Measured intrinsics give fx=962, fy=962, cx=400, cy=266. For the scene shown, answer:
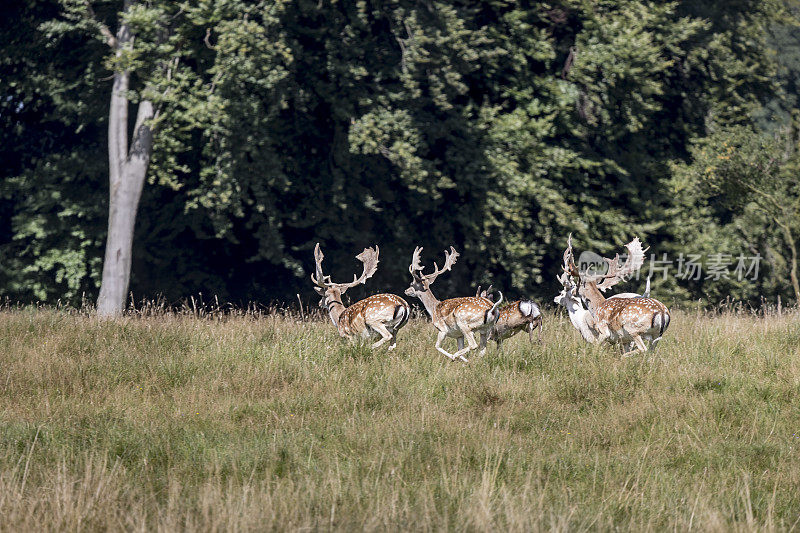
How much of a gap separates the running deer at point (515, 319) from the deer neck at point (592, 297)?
2.23 ft

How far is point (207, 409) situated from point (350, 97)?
38.0 ft

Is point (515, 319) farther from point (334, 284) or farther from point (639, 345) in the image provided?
point (334, 284)

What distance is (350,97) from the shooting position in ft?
63.1

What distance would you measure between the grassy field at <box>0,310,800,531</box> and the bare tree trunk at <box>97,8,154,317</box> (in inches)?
219

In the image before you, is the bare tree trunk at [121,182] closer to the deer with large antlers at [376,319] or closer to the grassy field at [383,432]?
the grassy field at [383,432]

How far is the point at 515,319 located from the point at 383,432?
3541 millimetres

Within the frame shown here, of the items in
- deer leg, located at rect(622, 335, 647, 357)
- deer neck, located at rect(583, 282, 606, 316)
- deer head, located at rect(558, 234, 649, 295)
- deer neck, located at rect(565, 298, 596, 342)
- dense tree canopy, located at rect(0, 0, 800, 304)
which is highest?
dense tree canopy, located at rect(0, 0, 800, 304)

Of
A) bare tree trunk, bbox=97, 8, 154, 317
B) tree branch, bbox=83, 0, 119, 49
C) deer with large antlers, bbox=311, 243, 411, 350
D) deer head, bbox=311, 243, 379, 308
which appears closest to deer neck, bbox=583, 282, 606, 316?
deer with large antlers, bbox=311, 243, 411, 350

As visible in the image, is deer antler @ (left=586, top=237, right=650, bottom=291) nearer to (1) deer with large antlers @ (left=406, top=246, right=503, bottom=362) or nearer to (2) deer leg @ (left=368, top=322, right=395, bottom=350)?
(1) deer with large antlers @ (left=406, top=246, right=503, bottom=362)

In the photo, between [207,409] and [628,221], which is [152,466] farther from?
[628,221]

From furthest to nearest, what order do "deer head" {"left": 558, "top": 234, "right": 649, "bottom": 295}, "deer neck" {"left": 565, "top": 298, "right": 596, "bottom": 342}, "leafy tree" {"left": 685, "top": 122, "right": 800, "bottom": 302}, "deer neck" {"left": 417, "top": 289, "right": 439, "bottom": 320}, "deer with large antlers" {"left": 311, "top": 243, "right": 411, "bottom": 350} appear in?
1. "leafy tree" {"left": 685, "top": 122, "right": 800, "bottom": 302}
2. "deer head" {"left": 558, "top": 234, "right": 649, "bottom": 295}
3. "deer neck" {"left": 565, "top": 298, "right": 596, "bottom": 342}
4. "deer neck" {"left": 417, "top": 289, "right": 439, "bottom": 320}
5. "deer with large antlers" {"left": 311, "top": 243, "right": 411, "bottom": 350}

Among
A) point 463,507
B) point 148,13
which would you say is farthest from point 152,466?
point 148,13

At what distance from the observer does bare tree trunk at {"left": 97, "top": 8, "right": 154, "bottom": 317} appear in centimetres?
1764

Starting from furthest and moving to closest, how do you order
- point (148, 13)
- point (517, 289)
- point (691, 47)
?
point (691, 47)
point (517, 289)
point (148, 13)
